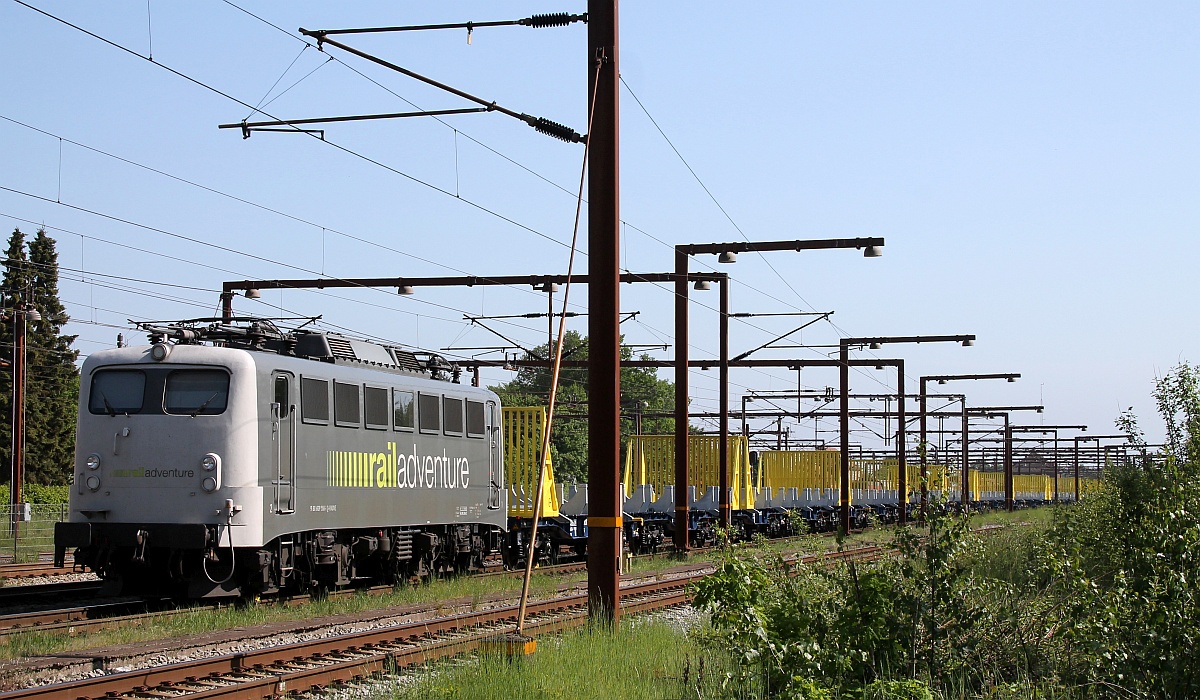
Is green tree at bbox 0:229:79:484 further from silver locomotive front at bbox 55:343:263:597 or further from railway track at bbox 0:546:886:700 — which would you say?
railway track at bbox 0:546:886:700

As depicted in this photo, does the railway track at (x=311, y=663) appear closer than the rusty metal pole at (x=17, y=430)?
Yes

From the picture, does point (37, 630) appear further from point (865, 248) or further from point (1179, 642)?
point (865, 248)

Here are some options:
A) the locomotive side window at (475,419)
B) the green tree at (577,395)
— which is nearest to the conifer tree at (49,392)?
the green tree at (577,395)

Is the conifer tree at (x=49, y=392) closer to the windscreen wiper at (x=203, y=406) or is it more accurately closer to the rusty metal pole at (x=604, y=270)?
the windscreen wiper at (x=203, y=406)

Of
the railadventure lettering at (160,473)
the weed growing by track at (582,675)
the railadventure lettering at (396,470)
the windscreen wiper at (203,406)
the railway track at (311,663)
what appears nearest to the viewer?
the weed growing by track at (582,675)

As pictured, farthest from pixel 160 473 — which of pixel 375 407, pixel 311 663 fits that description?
pixel 311 663

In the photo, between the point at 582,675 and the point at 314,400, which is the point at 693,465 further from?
the point at 582,675

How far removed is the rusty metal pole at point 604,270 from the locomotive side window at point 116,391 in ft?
23.0

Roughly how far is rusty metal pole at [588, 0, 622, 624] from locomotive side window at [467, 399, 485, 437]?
10.3 meters

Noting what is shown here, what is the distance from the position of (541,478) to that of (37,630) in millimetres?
6227

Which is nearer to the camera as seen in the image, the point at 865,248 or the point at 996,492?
the point at 865,248

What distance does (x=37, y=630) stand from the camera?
14.0 m

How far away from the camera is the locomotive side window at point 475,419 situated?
23.7 meters

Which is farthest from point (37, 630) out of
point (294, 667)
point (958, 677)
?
point (958, 677)
